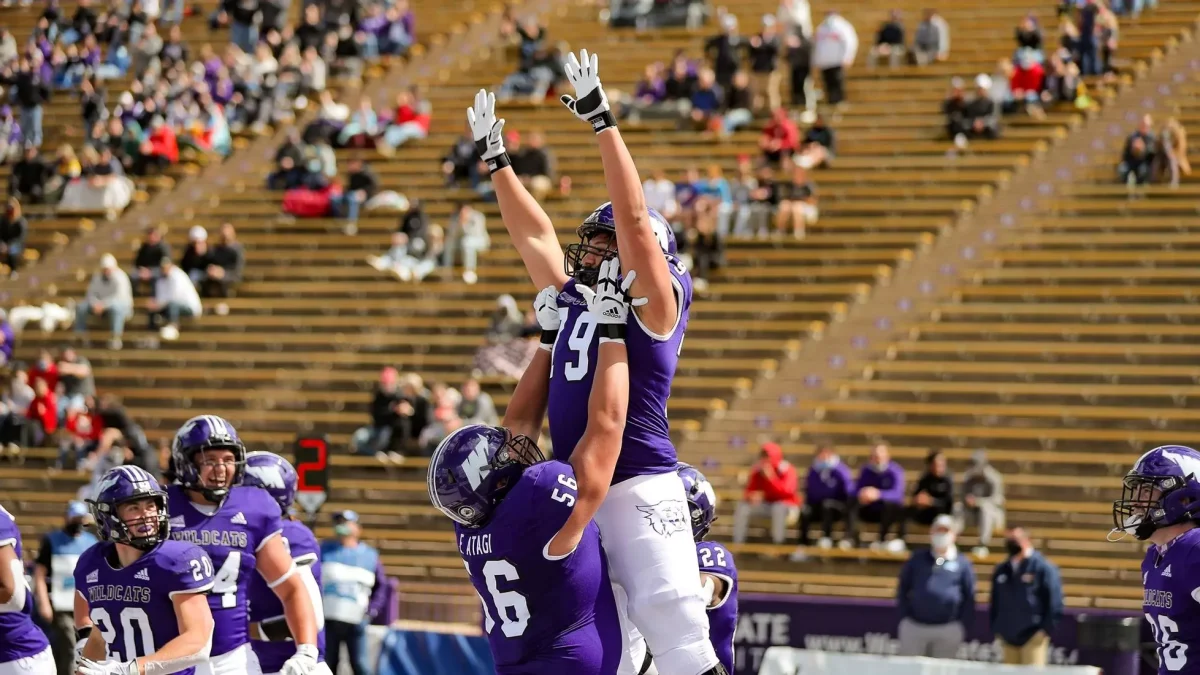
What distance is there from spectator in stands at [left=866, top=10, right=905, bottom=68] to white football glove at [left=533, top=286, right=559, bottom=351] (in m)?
20.8

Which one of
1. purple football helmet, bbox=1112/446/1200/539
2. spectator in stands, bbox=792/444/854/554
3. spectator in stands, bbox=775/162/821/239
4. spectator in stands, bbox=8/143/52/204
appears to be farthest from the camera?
spectator in stands, bbox=8/143/52/204

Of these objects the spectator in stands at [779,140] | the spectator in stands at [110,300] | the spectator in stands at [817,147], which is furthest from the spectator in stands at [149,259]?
the spectator in stands at [817,147]

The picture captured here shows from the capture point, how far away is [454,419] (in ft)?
71.1

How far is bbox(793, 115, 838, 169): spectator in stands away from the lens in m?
25.2

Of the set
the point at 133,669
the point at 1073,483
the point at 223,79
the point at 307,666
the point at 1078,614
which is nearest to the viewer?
the point at 133,669

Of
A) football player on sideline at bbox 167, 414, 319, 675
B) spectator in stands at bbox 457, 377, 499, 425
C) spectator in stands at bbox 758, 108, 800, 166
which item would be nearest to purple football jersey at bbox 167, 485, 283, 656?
football player on sideline at bbox 167, 414, 319, 675

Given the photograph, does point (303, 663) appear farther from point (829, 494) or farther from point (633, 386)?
point (829, 494)

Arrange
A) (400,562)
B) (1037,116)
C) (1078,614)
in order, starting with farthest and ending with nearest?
1. (1037,116)
2. (400,562)
3. (1078,614)

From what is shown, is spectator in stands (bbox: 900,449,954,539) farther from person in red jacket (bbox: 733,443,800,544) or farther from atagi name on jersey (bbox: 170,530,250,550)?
atagi name on jersey (bbox: 170,530,250,550)

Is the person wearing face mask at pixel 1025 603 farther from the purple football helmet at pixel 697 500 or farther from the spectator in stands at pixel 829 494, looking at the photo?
the purple football helmet at pixel 697 500

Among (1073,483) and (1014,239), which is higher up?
(1014,239)

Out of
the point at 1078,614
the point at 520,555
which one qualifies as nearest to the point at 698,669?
the point at 520,555

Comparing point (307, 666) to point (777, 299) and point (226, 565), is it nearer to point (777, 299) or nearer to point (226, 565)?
point (226, 565)

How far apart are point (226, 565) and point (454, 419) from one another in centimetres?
1338
